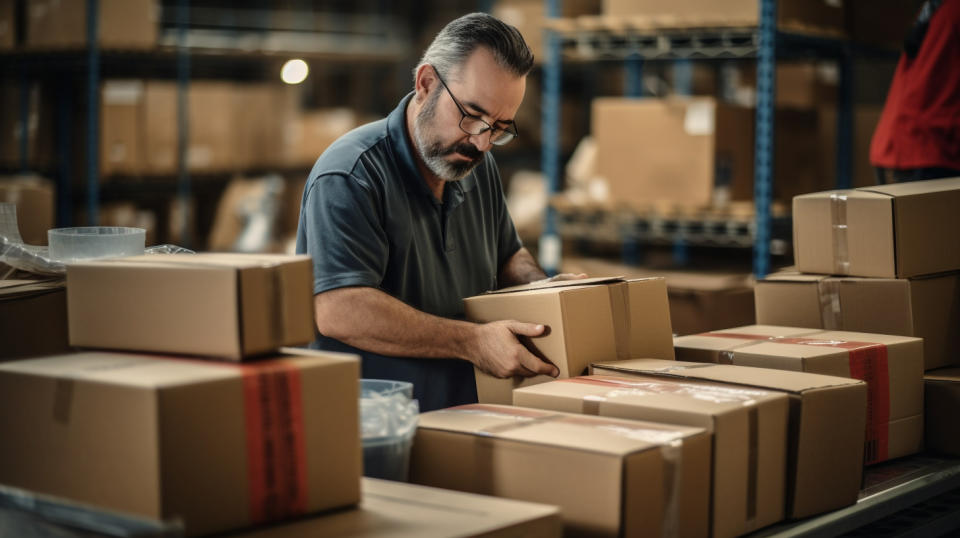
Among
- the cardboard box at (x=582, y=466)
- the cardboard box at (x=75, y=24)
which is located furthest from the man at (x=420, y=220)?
Answer: the cardboard box at (x=75, y=24)

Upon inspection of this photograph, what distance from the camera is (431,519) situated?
4.41 feet

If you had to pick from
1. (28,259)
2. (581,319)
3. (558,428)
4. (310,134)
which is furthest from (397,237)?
(310,134)

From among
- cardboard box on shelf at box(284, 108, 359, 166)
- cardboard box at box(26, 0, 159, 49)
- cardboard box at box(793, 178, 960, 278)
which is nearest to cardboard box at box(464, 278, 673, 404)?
cardboard box at box(793, 178, 960, 278)

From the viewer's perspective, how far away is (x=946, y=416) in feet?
7.41

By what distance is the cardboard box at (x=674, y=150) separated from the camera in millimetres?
4062

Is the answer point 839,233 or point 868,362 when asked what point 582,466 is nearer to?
point 868,362

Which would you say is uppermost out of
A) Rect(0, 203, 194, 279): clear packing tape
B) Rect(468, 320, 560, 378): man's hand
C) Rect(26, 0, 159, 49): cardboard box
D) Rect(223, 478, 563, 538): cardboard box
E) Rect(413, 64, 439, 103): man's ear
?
Rect(26, 0, 159, 49): cardboard box

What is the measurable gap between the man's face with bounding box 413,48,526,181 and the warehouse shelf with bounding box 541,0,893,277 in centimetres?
166

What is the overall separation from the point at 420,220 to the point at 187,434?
4.14ft

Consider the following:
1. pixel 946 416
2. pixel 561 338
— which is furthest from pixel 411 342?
pixel 946 416

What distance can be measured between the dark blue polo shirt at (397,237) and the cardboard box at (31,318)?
0.59 metres

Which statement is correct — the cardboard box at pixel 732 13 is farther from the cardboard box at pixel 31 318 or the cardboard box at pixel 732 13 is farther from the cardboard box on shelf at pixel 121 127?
the cardboard box on shelf at pixel 121 127

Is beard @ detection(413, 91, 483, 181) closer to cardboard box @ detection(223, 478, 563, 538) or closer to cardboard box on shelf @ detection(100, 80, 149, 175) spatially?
cardboard box @ detection(223, 478, 563, 538)

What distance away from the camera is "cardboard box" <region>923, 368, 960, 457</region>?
88.5 inches
